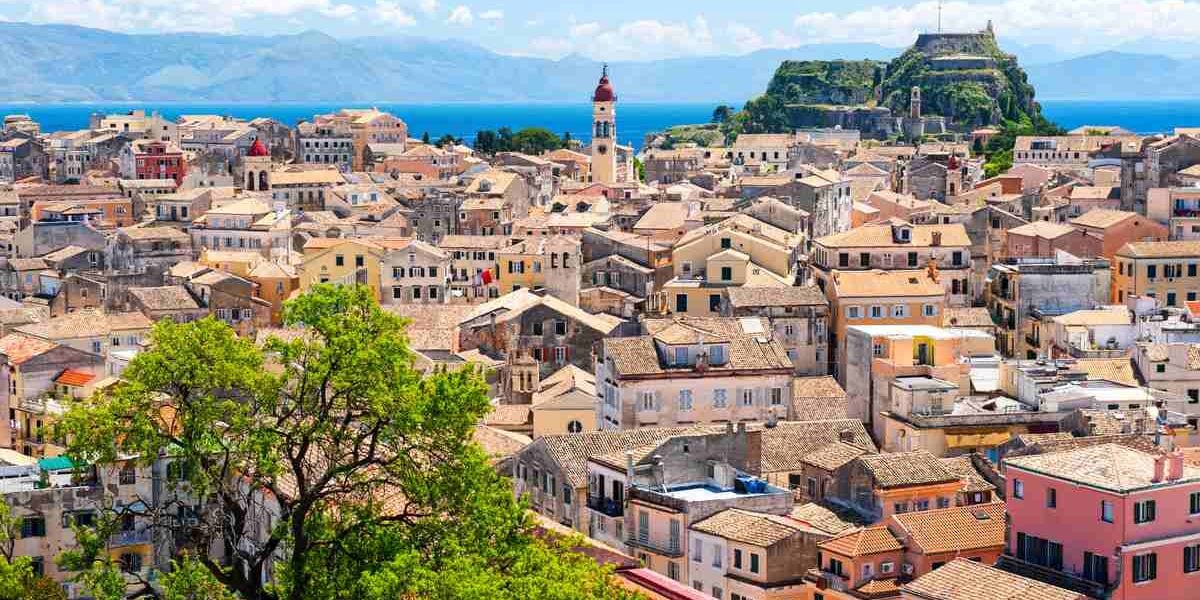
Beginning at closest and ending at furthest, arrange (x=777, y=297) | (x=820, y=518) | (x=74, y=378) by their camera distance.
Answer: (x=820, y=518) < (x=777, y=297) < (x=74, y=378)

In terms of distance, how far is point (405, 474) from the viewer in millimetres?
31656

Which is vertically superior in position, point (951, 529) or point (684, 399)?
point (684, 399)

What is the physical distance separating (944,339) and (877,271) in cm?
1270

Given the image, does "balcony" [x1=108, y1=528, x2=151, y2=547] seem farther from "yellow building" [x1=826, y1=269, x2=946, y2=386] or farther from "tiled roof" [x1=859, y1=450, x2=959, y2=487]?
"yellow building" [x1=826, y1=269, x2=946, y2=386]

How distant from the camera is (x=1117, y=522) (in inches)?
1455

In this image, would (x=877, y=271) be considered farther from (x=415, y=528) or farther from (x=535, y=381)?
(x=415, y=528)

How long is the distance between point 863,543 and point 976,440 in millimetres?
10461

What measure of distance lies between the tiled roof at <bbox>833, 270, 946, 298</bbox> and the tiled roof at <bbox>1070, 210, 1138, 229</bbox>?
1609 centimetres

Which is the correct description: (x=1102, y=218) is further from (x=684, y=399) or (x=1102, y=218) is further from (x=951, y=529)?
(x=951, y=529)

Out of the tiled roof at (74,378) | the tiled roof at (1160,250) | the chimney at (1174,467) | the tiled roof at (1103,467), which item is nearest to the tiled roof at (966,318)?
the tiled roof at (1160,250)

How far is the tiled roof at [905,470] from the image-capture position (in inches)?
1757

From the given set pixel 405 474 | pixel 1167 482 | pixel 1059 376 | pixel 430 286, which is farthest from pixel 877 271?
pixel 405 474

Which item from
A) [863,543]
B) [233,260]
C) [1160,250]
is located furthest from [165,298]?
[863,543]

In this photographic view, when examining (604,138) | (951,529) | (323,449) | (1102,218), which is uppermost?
(604,138)
